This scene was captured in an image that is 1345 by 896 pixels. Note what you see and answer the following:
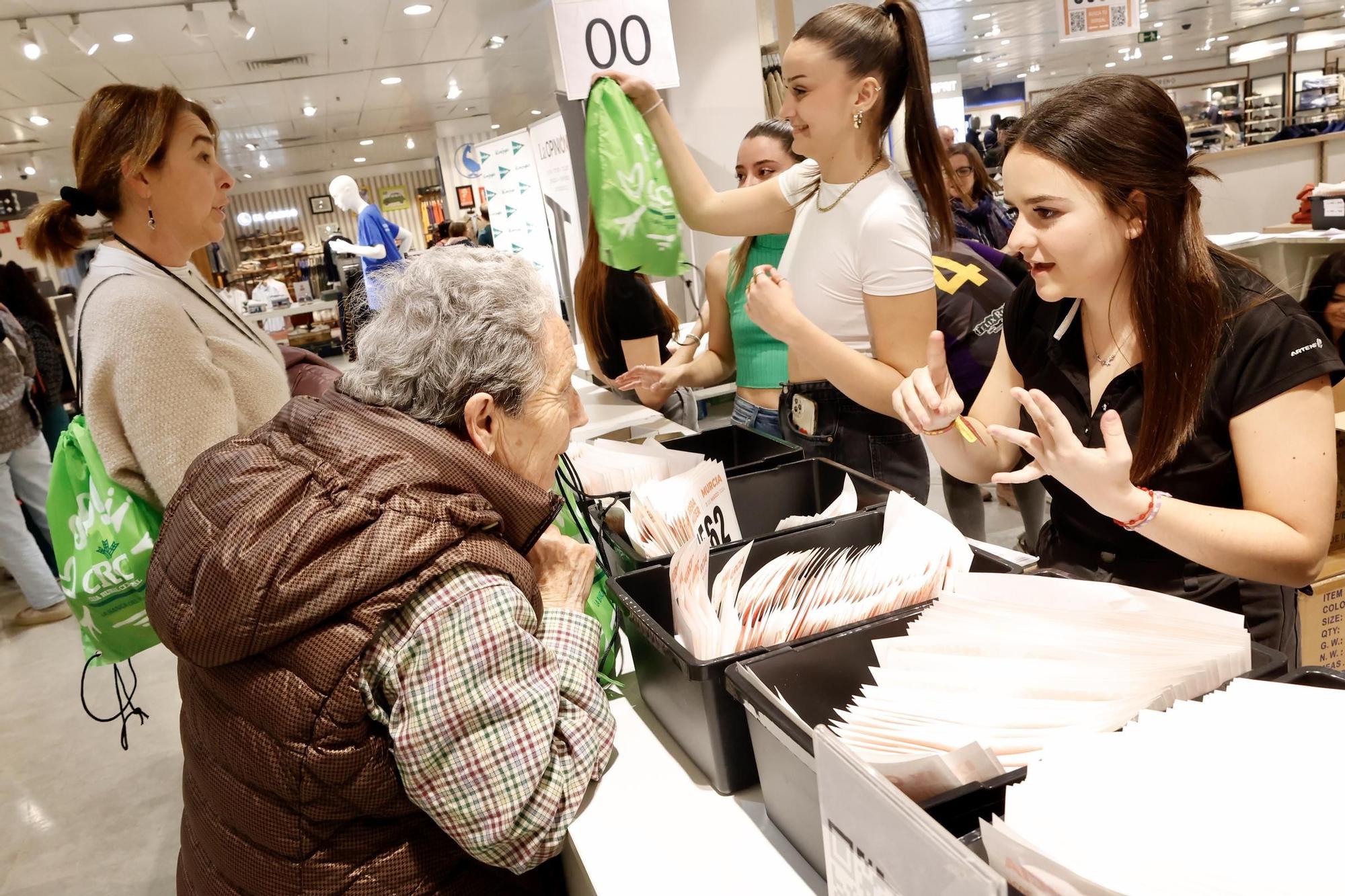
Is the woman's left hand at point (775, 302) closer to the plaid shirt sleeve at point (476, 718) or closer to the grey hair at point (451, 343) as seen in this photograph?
the grey hair at point (451, 343)

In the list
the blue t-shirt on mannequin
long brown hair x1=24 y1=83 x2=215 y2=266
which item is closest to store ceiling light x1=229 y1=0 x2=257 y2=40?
the blue t-shirt on mannequin

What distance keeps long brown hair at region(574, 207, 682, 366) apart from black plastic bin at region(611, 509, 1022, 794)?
197 centimetres

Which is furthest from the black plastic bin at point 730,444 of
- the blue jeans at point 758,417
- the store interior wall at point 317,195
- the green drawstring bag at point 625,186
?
the store interior wall at point 317,195

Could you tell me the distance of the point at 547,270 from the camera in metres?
5.27

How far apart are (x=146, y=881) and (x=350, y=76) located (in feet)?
35.8

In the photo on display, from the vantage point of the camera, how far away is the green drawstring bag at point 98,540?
1.92m

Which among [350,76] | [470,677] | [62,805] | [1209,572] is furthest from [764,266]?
[350,76]

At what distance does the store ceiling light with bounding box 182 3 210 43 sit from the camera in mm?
7516

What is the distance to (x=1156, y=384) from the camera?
1354 millimetres

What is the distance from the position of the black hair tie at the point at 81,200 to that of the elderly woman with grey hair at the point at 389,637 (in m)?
1.39

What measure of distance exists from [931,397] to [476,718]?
874 millimetres

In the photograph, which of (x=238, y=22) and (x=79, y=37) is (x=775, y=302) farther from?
(x=79, y=37)

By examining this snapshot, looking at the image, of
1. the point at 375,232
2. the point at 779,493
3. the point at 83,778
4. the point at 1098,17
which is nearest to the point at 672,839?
the point at 779,493

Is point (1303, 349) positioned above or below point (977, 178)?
below
